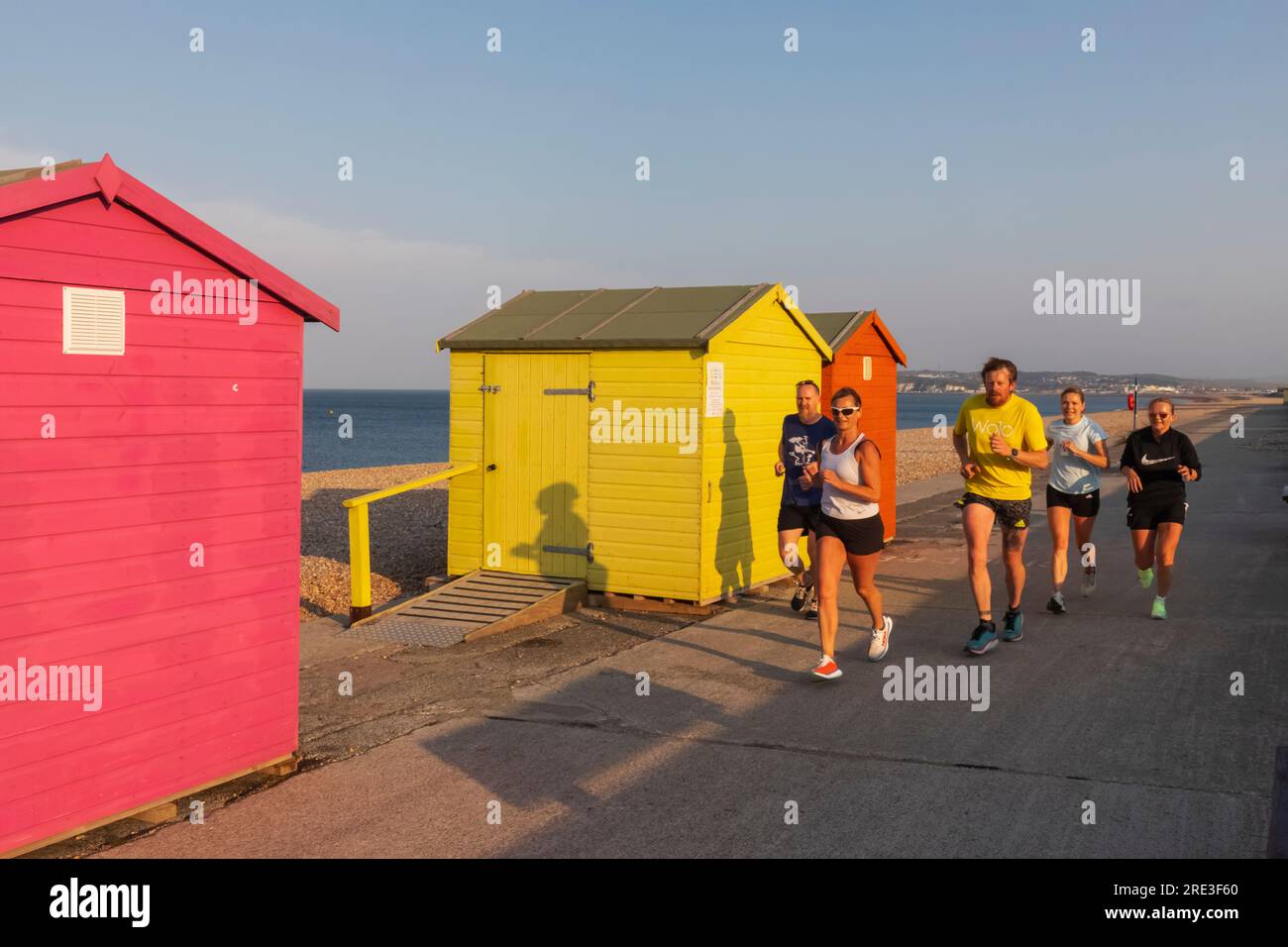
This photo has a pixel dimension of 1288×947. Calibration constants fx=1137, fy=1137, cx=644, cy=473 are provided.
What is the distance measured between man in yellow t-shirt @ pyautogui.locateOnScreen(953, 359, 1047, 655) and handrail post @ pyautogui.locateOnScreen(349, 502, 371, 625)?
500 centimetres

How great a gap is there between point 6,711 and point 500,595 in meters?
5.82

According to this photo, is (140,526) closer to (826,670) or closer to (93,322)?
(93,322)

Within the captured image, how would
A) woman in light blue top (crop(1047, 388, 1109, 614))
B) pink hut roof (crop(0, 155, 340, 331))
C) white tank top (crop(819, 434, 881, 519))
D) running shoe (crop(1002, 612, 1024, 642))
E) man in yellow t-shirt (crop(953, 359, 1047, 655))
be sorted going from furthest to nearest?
woman in light blue top (crop(1047, 388, 1109, 614)) < running shoe (crop(1002, 612, 1024, 642)) < man in yellow t-shirt (crop(953, 359, 1047, 655)) < white tank top (crop(819, 434, 881, 519)) < pink hut roof (crop(0, 155, 340, 331))

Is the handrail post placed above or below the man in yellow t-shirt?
below

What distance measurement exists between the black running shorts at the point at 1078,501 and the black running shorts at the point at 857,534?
115 inches

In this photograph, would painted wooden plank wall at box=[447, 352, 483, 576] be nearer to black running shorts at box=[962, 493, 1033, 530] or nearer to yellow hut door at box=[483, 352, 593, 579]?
yellow hut door at box=[483, 352, 593, 579]

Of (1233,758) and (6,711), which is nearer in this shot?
(6,711)

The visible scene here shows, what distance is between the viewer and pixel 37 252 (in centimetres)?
473

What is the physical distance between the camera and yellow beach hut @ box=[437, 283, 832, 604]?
33.1 ft

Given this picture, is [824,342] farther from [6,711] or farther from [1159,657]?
[6,711]

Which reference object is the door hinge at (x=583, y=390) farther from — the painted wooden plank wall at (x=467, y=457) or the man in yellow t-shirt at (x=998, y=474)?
the man in yellow t-shirt at (x=998, y=474)

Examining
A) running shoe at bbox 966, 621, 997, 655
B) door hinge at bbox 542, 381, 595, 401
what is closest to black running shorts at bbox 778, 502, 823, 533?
running shoe at bbox 966, 621, 997, 655
